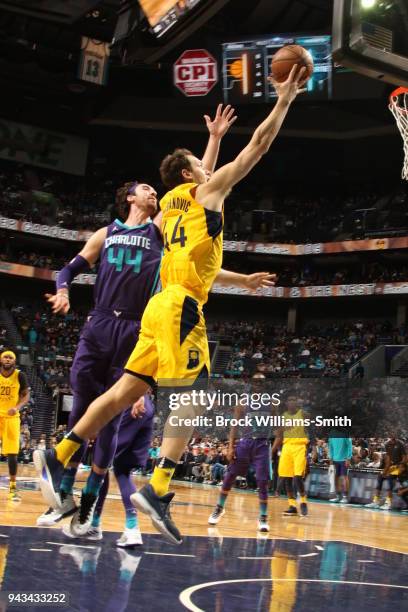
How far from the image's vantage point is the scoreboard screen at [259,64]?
23630 mm

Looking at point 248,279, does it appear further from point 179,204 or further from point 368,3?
point 368,3

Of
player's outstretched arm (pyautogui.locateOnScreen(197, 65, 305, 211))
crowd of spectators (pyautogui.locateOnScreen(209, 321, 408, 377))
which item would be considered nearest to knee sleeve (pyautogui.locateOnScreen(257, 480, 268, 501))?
player's outstretched arm (pyautogui.locateOnScreen(197, 65, 305, 211))

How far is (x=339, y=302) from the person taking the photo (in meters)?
38.0

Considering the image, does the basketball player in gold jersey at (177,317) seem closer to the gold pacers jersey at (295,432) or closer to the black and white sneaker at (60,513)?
the black and white sneaker at (60,513)

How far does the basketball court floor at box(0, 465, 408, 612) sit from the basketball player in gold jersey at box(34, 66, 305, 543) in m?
0.41

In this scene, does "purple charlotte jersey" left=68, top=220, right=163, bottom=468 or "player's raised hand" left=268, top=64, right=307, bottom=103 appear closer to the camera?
"player's raised hand" left=268, top=64, right=307, bottom=103

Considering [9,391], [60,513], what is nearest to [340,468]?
[9,391]

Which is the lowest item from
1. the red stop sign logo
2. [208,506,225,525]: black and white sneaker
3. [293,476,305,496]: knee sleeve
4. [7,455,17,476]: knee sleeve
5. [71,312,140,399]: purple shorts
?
[208,506,225,525]: black and white sneaker

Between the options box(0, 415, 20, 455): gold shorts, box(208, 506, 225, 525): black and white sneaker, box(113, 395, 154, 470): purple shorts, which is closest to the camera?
box(113, 395, 154, 470): purple shorts

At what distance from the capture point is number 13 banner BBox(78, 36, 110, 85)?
2803cm

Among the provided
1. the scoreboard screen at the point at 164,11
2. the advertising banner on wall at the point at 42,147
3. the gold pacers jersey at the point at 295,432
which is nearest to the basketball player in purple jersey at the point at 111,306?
the gold pacers jersey at the point at 295,432

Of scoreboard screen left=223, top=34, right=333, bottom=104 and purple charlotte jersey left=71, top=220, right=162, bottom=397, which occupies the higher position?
scoreboard screen left=223, top=34, right=333, bottom=104

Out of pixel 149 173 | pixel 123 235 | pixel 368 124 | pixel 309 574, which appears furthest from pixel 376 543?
pixel 149 173

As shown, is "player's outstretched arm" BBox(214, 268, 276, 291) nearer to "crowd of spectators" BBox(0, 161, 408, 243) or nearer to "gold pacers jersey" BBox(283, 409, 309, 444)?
"gold pacers jersey" BBox(283, 409, 309, 444)
